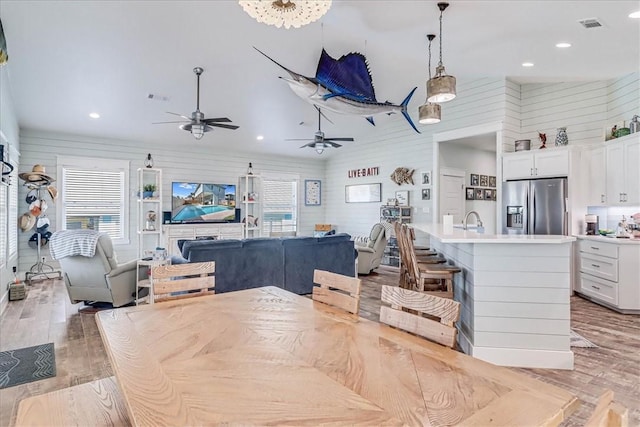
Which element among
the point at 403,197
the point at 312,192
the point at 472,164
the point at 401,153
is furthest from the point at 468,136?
the point at 312,192

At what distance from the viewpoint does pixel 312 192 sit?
10.4 metres

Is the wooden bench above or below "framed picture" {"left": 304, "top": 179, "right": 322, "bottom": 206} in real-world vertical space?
below

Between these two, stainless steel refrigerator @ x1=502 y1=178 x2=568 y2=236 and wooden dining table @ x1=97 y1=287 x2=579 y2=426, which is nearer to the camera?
wooden dining table @ x1=97 y1=287 x2=579 y2=426

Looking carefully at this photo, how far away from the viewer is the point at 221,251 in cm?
462

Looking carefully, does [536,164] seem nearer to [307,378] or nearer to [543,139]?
[543,139]

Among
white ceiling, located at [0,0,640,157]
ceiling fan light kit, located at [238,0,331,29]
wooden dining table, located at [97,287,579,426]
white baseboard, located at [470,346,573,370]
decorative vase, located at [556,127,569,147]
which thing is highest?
white ceiling, located at [0,0,640,157]

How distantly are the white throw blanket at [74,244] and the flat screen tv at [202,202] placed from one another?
3.68 metres

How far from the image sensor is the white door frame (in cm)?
604

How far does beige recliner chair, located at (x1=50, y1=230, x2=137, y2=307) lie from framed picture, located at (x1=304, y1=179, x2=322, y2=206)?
20.1 ft

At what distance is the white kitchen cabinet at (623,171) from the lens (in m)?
4.68

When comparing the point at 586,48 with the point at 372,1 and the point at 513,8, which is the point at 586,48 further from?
the point at 372,1

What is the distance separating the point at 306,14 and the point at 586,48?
4.31 m

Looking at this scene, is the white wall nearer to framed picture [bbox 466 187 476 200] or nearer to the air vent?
framed picture [bbox 466 187 476 200]

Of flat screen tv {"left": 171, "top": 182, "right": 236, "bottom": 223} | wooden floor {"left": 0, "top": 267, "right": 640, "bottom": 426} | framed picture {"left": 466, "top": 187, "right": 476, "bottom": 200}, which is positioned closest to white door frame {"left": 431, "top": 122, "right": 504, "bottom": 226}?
framed picture {"left": 466, "top": 187, "right": 476, "bottom": 200}
